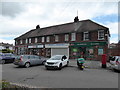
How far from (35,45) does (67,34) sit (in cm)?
947

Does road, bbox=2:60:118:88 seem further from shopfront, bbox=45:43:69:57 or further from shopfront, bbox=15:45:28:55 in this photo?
shopfront, bbox=15:45:28:55

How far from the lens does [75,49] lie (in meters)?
19.5

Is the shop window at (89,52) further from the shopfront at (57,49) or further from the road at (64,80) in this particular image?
the road at (64,80)

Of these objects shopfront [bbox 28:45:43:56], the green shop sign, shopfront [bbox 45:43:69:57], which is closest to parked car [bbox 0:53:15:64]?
shopfront [bbox 45:43:69:57]

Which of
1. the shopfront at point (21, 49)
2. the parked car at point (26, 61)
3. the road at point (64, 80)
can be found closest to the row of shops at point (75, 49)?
the shopfront at point (21, 49)

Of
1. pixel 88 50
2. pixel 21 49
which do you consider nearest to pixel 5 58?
pixel 88 50

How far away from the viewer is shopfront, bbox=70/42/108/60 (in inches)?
674

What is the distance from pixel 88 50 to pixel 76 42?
2.92 meters

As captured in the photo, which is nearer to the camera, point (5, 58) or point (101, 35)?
point (5, 58)

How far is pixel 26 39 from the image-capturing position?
2786 cm

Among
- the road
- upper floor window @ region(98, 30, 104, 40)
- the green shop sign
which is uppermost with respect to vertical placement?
upper floor window @ region(98, 30, 104, 40)

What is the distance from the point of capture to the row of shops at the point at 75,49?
17.3 meters

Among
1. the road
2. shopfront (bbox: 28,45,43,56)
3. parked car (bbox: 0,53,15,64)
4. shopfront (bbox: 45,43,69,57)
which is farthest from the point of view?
shopfront (bbox: 28,45,43,56)

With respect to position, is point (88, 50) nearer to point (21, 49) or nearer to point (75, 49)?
point (75, 49)
